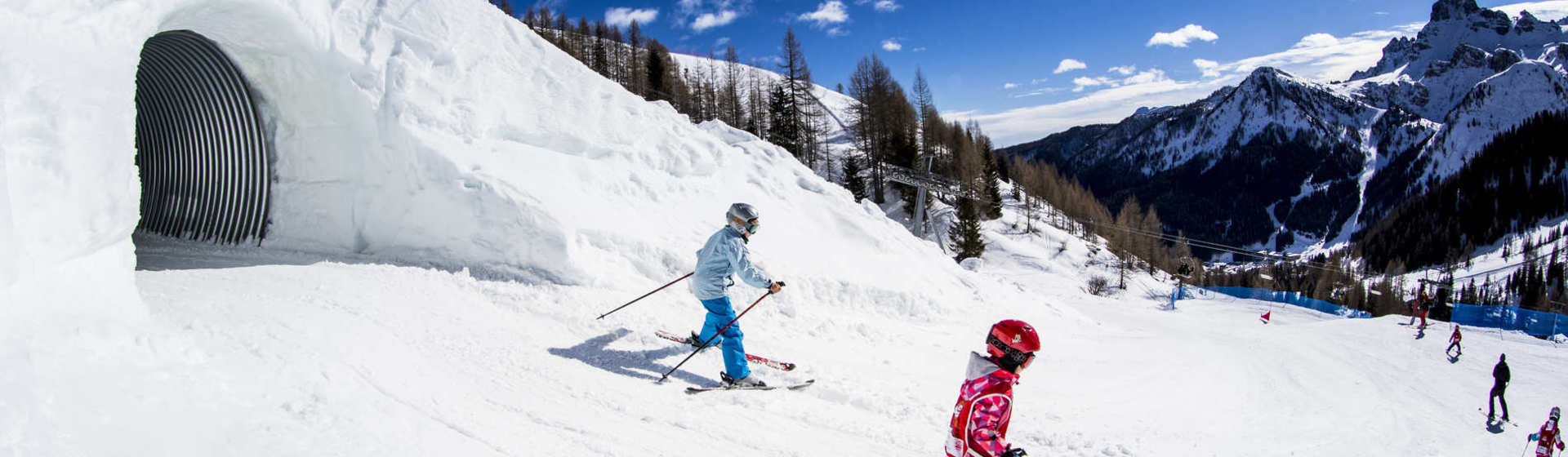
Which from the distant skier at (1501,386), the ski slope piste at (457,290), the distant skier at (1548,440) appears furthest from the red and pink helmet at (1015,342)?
the distant skier at (1501,386)

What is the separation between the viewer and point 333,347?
536 centimetres

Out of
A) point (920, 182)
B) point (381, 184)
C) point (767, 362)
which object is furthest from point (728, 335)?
point (920, 182)

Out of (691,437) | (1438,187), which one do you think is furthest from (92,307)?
(1438,187)

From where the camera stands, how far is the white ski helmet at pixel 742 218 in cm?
631

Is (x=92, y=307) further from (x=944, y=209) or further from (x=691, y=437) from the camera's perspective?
(x=944, y=209)

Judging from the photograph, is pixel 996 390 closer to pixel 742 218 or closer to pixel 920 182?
pixel 742 218

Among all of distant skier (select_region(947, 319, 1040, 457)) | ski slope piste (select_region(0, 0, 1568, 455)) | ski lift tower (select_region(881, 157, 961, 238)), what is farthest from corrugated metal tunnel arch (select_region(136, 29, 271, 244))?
ski lift tower (select_region(881, 157, 961, 238))

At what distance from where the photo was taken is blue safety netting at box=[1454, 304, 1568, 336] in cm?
2909

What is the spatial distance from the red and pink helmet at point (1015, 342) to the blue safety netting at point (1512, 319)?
39527 mm

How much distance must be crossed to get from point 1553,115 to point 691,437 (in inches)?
8204

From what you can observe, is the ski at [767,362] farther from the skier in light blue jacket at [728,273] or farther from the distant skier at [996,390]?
the distant skier at [996,390]

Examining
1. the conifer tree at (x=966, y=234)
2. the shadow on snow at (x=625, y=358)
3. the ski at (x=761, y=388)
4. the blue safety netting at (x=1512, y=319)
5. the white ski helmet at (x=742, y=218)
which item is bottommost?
the blue safety netting at (x=1512, y=319)

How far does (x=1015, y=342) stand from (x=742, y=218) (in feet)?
11.2

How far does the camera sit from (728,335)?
6184 millimetres
